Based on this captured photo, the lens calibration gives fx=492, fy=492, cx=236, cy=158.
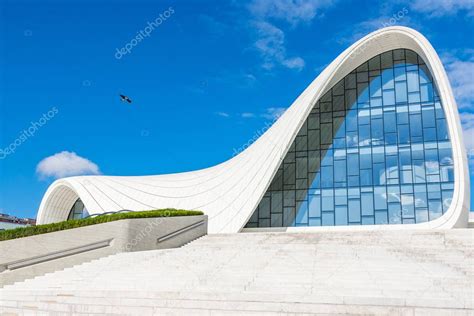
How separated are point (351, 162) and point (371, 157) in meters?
0.89

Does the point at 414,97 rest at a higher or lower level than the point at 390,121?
higher

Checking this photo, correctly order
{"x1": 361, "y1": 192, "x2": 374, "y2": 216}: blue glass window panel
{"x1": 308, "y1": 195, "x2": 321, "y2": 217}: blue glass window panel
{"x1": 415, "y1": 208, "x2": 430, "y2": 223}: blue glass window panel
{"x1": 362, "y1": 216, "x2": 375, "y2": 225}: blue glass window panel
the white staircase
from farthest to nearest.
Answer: {"x1": 308, "y1": 195, "x2": 321, "y2": 217}: blue glass window panel < {"x1": 361, "y1": 192, "x2": 374, "y2": 216}: blue glass window panel < {"x1": 362, "y1": 216, "x2": 375, "y2": 225}: blue glass window panel < {"x1": 415, "y1": 208, "x2": 430, "y2": 223}: blue glass window panel < the white staircase

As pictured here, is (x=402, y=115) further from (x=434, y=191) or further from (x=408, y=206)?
(x=408, y=206)

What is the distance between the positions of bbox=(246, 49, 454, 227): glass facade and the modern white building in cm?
4

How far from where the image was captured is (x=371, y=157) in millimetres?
21703

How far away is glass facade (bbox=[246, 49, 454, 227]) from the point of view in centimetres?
2056

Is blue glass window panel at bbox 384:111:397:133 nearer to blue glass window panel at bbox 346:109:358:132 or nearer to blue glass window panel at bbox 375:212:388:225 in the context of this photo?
→ blue glass window panel at bbox 346:109:358:132

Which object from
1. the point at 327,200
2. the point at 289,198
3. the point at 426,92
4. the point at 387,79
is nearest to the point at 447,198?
the point at 327,200

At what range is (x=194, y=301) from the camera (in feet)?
26.9

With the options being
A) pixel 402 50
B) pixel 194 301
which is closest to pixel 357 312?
pixel 194 301

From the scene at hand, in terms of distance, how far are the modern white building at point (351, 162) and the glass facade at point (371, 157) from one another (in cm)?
4

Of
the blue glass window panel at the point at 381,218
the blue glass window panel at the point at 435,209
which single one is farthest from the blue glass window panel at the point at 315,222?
the blue glass window panel at the point at 435,209

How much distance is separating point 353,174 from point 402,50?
6504mm

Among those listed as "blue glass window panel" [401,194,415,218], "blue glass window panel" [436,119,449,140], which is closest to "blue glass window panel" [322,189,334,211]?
"blue glass window panel" [401,194,415,218]
